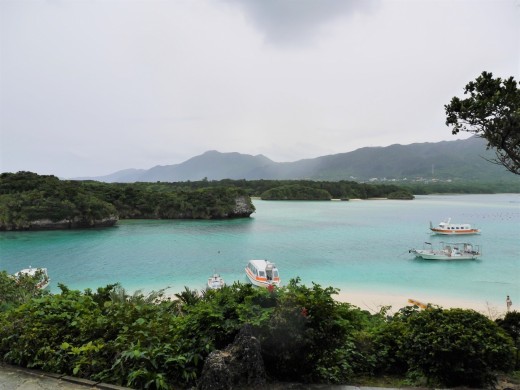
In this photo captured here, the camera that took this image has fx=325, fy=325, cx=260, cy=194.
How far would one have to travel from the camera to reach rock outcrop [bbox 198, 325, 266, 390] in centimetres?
330

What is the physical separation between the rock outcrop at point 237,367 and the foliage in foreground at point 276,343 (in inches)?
7.1

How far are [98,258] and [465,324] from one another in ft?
107

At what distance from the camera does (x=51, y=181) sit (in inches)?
2240

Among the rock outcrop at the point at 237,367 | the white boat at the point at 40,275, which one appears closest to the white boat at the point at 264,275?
the white boat at the point at 40,275

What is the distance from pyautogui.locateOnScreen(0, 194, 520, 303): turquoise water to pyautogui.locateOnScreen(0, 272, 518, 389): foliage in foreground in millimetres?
17145

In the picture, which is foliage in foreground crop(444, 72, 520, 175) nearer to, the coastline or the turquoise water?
the coastline

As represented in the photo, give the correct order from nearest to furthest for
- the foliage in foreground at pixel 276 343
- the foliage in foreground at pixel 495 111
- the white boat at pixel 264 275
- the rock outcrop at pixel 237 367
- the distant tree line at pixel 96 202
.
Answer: the rock outcrop at pixel 237 367 < the foliage in foreground at pixel 276 343 < the foliage in foreground at pixel 495 111 < the white boat at pixel 264 275 < the distant tree line at pixel 96 202

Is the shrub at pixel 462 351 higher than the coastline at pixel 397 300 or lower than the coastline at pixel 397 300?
higher

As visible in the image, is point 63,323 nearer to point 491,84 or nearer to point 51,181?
point 491,84

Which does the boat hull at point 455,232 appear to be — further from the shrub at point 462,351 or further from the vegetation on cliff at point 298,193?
the vegetation on cliff at point 298,193

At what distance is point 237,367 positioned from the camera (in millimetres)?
3414

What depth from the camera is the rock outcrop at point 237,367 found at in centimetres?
330

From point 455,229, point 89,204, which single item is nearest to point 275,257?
point 455,229

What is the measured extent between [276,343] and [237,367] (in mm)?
497
